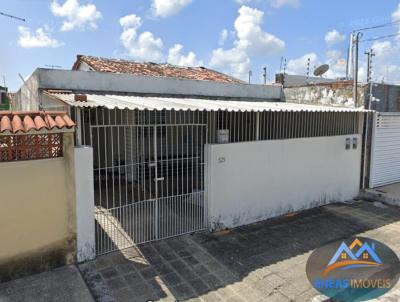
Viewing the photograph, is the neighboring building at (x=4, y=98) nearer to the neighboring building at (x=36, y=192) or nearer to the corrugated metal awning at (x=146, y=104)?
the corrugated metal awning at (x=146, y=104)

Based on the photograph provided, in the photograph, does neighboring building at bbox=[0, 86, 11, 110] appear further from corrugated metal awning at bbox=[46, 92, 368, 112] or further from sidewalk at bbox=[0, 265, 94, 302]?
sidewalk at bbox=[0, 265, 94, 302]

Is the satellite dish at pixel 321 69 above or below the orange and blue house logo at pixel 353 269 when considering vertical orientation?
above

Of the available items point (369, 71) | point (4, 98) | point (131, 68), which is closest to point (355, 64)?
point (369, 71)

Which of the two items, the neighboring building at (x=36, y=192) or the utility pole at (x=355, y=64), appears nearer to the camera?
the neighboring building at (x=36, y=192)

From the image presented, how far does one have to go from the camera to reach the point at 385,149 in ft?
41.4

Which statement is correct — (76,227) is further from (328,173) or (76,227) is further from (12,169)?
(328,173)

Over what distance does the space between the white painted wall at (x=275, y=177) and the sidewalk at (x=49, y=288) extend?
140 inches

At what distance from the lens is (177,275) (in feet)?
20.0

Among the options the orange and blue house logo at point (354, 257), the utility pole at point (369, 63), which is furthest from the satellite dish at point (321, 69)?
the orange and blue house logo at point (354, 257)

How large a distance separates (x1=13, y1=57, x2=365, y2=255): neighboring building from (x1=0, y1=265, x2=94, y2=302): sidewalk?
42.4 inches

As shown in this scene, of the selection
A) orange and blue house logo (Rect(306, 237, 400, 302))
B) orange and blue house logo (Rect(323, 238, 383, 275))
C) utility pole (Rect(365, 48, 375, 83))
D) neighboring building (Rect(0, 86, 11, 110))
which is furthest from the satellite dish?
neighboring building (Rect(0, 86, 11, 110))

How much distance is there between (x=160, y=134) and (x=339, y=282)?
9.14 meters

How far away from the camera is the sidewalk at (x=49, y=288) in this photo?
527cm

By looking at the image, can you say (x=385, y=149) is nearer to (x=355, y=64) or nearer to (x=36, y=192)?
(x=355, y=64)
